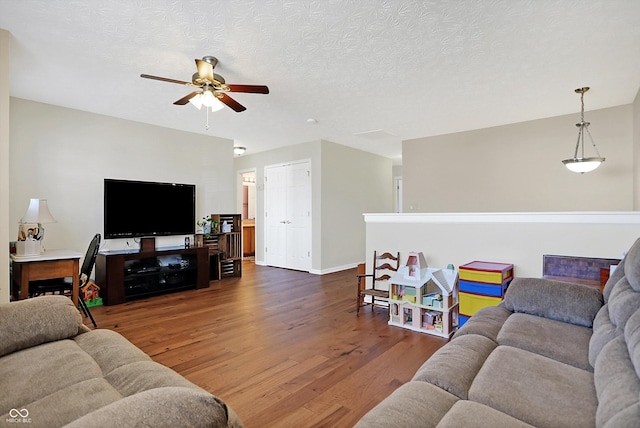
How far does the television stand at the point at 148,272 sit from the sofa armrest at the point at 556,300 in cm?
420

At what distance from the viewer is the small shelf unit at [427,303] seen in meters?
3.15

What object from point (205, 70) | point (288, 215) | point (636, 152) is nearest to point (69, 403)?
point (205, 70)

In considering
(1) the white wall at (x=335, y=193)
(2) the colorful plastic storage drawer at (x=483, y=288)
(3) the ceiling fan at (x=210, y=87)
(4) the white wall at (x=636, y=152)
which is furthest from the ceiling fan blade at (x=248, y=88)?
(4) the white wall at (x=636, y=152)

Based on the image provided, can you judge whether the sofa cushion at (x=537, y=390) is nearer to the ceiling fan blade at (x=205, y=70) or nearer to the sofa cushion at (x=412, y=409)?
the sofa cushion at (x=412, y=409)

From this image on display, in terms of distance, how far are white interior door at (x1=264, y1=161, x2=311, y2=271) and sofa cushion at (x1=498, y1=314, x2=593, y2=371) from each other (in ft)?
15.4

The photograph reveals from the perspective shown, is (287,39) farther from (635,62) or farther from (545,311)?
(635,62)

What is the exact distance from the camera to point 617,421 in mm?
838

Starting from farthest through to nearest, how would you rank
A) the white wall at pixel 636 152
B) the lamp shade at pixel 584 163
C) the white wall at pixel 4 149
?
the white wall at pixel 636 152 → the lamp shade at pixel 584 163 → the white wall at pixel 4 149

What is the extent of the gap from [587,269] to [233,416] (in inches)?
129

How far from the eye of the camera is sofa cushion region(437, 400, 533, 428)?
1016mm

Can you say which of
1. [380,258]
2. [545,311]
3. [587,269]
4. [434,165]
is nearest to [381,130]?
[434,165]

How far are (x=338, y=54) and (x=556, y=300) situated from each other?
2.49 metres

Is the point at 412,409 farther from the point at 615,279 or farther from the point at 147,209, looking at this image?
the point at 147,209

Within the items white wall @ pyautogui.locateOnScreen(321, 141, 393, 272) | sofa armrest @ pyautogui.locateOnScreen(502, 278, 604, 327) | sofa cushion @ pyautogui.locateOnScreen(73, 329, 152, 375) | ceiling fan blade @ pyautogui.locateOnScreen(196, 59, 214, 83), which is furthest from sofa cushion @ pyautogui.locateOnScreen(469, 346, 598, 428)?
white wall @ pyautogui.locateOnScreen(321, 141, 393, 272)
